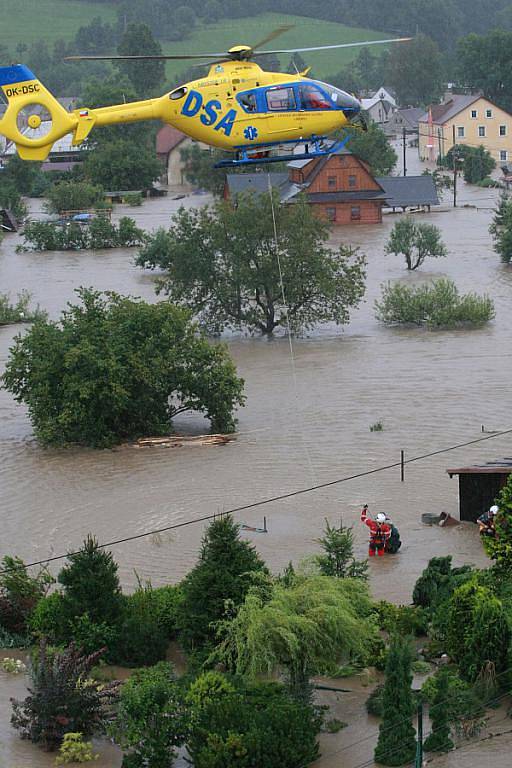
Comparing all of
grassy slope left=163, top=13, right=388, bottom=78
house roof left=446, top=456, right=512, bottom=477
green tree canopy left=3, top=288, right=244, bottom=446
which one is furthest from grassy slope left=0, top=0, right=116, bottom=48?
house roof left=446, top=456, right=512, bottom=477

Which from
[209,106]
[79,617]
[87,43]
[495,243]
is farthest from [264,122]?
[87,43]

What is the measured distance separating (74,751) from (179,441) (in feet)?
56.0

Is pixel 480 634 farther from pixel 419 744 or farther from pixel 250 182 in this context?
pixel 250 182

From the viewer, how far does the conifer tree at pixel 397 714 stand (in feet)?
63.4

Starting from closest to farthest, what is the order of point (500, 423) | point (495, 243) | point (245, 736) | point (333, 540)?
1. point (245, 736)
2. point (333, 540)
3. point (500, 423)
4. point (495, 243)

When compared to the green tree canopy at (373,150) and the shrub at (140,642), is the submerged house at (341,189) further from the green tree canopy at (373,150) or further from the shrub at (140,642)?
the shrub at (140,642)

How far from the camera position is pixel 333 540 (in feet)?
82.4

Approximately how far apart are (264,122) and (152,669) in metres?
9.54

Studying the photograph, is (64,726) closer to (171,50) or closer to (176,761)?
(176,761)

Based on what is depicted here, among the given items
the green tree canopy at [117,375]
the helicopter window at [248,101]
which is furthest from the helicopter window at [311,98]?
the green tree canopy at [117,375]

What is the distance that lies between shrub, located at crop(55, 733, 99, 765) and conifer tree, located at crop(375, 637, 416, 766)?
11.8ft

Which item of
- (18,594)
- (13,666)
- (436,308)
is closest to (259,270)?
(436,308)

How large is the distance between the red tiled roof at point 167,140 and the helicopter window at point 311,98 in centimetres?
7183

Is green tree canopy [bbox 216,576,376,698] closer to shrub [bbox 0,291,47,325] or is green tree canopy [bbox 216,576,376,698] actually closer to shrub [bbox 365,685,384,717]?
shrub [bbox 365,685,384,717]
